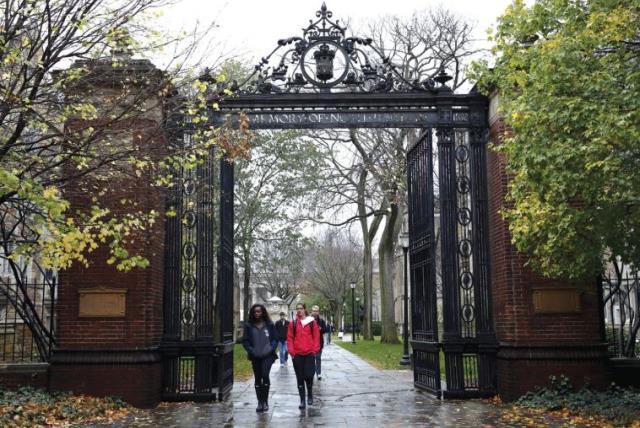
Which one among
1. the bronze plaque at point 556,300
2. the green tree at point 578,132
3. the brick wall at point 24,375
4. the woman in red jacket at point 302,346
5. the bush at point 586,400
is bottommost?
the bush at point 586,400

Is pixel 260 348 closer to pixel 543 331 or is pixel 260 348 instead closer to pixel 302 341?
pixel 302 341

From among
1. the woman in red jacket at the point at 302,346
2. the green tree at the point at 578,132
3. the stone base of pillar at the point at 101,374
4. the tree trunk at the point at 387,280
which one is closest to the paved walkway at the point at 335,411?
the stone base of pillar at the point at 101,374

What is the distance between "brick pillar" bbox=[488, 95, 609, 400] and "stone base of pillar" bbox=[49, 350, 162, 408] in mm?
5975

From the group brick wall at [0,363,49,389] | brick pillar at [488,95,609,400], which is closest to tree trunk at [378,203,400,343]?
brick pillar at [488,95,609,400]

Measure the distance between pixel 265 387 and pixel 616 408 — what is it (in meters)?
5.18

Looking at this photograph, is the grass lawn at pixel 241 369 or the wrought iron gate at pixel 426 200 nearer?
the wrought iron gate at pixel 426 200

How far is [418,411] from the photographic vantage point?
1146 centimetres

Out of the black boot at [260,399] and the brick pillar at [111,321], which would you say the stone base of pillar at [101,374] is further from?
the black boot at [260,399]

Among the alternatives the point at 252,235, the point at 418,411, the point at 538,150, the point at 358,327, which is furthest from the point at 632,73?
the point at 358,327

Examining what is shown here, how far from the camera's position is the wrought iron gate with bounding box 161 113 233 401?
12367 millimetres

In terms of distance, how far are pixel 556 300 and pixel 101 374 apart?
7.41 m

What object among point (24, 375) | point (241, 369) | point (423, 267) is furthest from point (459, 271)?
point (241, 369)

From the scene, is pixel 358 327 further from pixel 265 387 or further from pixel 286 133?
pixel 265 387

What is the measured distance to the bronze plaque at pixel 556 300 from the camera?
11.9m
